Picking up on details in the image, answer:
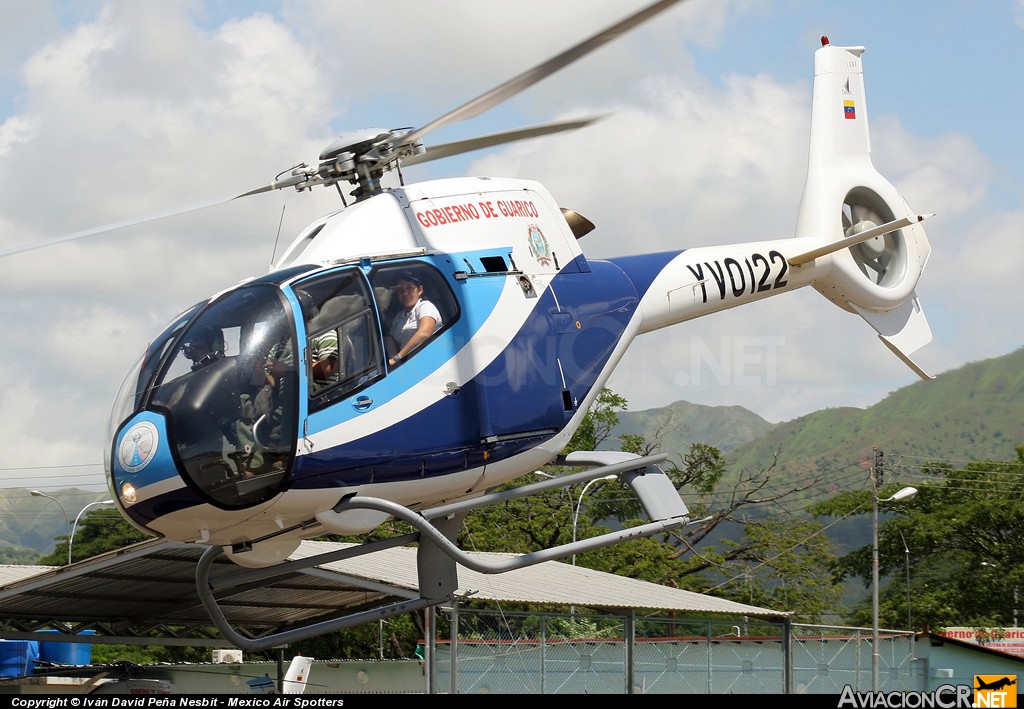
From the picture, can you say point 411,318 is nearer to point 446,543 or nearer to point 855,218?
point 446,543

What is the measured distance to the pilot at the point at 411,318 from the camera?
11.0m

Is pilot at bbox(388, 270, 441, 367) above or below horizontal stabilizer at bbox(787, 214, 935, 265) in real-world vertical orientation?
below

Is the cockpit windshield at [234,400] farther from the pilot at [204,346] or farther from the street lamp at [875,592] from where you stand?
the street lamp at [875,592]

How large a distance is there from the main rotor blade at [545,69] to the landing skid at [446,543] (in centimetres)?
342

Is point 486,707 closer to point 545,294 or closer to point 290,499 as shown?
point 290,499

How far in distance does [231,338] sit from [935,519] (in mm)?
63905

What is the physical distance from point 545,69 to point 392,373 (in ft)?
9.94

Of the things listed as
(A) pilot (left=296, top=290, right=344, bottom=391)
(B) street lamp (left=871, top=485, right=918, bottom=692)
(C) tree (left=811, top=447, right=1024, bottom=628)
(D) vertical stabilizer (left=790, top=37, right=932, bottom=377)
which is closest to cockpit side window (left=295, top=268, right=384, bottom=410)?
(A) pilot (left=296, top=290, right=344, bottom=391)

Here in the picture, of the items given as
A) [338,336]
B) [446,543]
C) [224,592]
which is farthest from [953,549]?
[338,336]

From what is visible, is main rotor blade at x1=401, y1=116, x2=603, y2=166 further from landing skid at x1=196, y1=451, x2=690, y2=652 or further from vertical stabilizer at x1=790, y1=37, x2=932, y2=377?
vertical stabilizer at x1=790, y1=37, x2=932, y2=377

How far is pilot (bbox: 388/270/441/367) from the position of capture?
10969mm

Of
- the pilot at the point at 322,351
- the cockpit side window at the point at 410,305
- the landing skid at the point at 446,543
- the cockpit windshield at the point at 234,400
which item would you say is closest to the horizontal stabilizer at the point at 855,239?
the landing skid at the point at 446,543

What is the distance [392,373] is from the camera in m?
10.8

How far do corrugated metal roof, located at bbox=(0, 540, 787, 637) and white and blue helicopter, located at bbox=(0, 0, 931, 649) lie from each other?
259 cm
